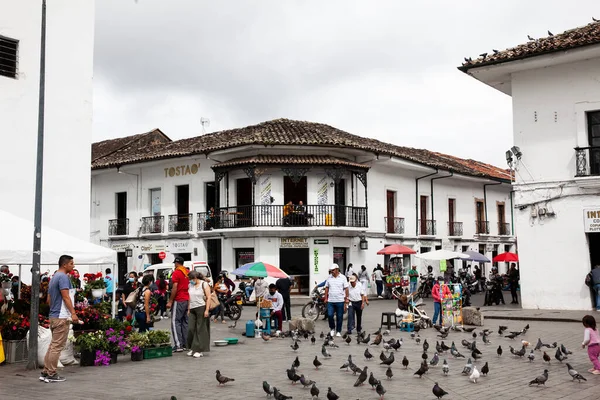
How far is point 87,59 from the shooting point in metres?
21.9

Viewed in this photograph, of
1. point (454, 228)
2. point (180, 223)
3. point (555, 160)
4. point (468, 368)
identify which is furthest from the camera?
point (454, 228)

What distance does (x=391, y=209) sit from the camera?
3484 cm

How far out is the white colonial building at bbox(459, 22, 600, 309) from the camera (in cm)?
2061

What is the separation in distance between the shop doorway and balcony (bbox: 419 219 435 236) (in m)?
8.38

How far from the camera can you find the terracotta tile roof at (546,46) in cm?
1978

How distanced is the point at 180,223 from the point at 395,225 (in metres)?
11.2

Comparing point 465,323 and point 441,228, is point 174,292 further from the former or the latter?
point 441,228

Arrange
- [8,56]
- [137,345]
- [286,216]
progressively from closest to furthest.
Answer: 1. [137,345]
2. [8,56]
3. [286,216]

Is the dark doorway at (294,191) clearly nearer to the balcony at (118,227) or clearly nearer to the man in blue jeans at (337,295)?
the balcony at (118,227)

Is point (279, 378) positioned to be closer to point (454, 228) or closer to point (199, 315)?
point (199, 315)

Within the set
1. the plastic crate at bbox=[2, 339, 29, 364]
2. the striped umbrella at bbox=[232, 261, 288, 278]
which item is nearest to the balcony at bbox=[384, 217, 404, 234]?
the striped umbrella at bbox=[232, 261, 288, 278]

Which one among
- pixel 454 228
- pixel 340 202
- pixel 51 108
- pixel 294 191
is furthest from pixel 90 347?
pixel 454 228

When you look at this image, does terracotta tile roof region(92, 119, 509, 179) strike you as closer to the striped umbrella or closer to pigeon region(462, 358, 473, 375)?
the striped umbrella

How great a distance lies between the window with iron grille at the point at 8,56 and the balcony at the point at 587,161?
57.6ft
